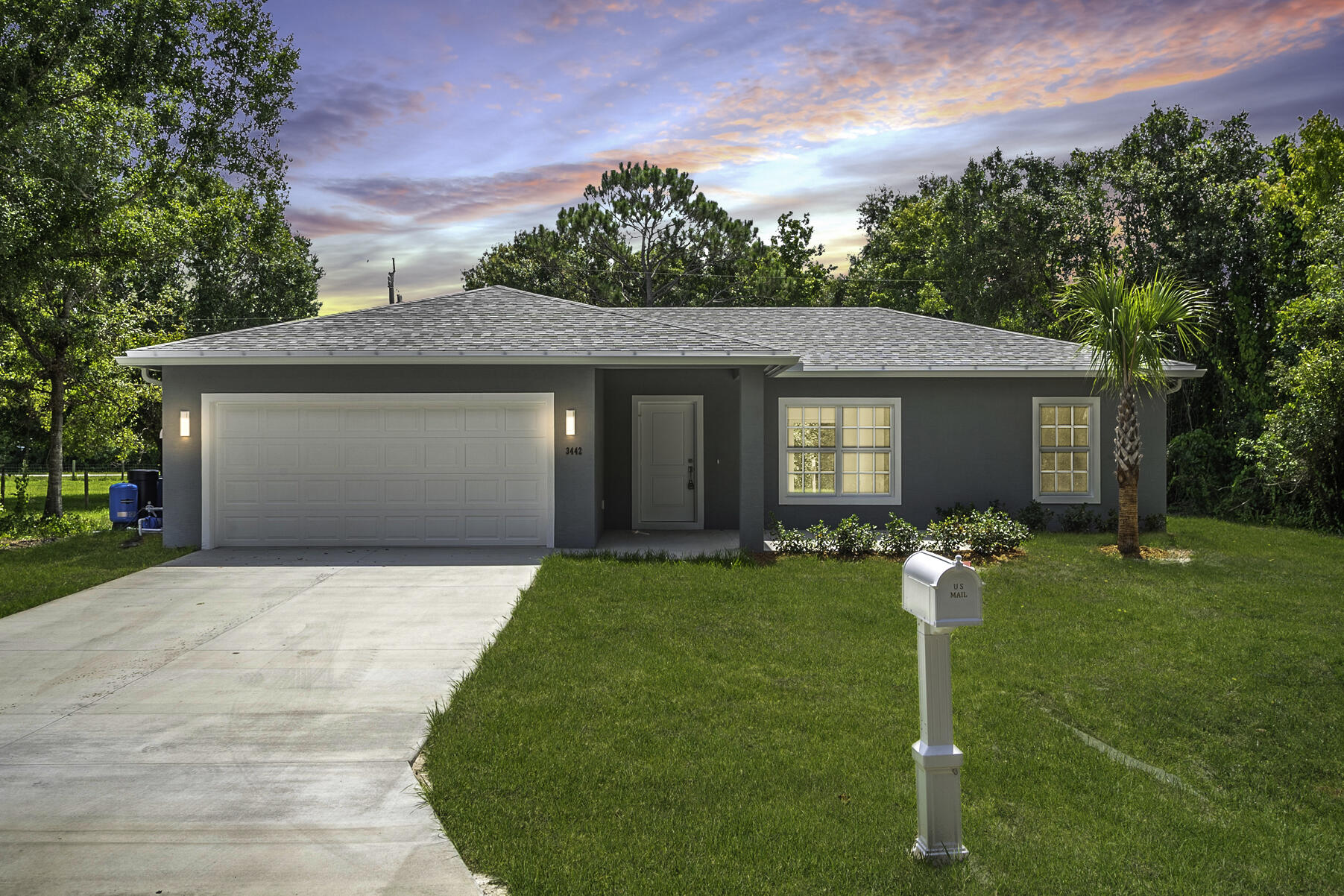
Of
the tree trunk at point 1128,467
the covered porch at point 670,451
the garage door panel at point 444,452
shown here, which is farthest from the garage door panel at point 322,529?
the tree trunk at point 1128,467

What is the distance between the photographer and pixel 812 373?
1288cm

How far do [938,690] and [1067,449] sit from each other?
1144 centimetres

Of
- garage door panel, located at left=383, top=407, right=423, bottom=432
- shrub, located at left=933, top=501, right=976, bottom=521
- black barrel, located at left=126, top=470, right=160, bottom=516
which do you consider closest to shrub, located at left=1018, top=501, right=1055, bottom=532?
shrub, located at left=933, top=501, right=976, bottom=521

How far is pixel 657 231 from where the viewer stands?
30.0 m

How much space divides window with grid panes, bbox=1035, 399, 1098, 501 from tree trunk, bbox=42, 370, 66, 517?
57.0ft

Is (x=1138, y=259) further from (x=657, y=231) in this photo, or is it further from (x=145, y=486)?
(x=145, y=486)

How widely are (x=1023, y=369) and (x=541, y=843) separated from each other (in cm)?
1130

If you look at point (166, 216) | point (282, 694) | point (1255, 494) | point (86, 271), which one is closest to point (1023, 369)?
point (1255, 494)

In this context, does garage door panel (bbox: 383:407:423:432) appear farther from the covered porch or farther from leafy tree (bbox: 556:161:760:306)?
leafy tree (bbox: 556:161:760:306)

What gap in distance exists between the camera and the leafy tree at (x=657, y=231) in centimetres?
2970

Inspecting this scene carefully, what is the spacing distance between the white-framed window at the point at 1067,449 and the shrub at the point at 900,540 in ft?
11.2

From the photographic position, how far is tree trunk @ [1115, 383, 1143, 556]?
1118 cm

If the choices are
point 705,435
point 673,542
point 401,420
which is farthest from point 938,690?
point 705,435

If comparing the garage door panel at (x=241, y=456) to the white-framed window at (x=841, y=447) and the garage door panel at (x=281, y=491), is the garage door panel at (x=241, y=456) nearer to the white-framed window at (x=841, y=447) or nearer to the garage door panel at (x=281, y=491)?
the garage door panel at (x=281, y=491)
